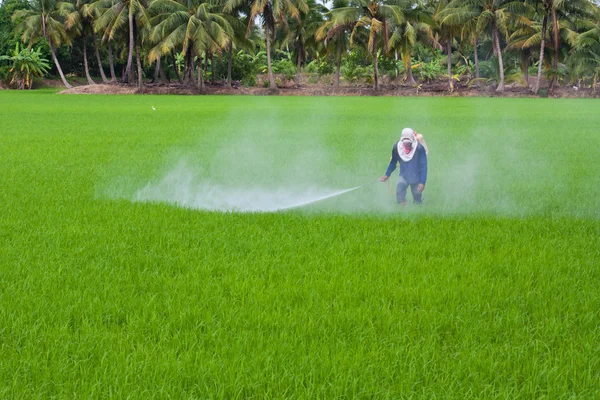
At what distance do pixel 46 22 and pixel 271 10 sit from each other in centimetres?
1393

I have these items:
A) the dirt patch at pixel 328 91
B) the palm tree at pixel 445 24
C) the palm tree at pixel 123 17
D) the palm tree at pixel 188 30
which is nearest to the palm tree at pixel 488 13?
the palm tree at pixel 445 24

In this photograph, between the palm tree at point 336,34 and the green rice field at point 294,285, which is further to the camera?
the palm tree at point 336,34

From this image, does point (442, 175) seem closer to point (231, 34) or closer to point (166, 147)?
point (166, 147)

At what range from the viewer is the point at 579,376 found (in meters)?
2.78

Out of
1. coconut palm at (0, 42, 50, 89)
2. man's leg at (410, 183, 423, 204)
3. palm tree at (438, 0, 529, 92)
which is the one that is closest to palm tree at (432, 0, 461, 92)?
palm tree at (438, 0, 529, 92)

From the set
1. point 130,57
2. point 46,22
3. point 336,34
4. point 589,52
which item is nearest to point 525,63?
point 589,52

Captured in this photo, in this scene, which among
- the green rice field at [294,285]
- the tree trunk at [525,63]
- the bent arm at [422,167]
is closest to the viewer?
the green rice field at [294,285]

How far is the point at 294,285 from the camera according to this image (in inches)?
156

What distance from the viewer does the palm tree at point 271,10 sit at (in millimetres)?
35500

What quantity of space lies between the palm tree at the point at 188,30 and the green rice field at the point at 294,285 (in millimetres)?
26843

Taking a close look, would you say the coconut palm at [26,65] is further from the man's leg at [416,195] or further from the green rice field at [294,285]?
the man's leg at [416,195]

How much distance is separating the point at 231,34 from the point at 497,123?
21.4m

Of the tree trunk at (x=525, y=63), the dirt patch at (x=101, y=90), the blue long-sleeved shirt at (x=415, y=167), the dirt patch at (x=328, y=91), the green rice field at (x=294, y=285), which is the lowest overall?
the green rice field at (x=294, y=285)

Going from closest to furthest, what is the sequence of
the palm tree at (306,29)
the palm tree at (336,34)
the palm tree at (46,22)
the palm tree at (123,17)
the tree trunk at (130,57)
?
the tree trunk at (130,57), the palm tree at (123,17), the palm tree at (336,34), the palm tree at (46,22), the palm tree at (306,29)
